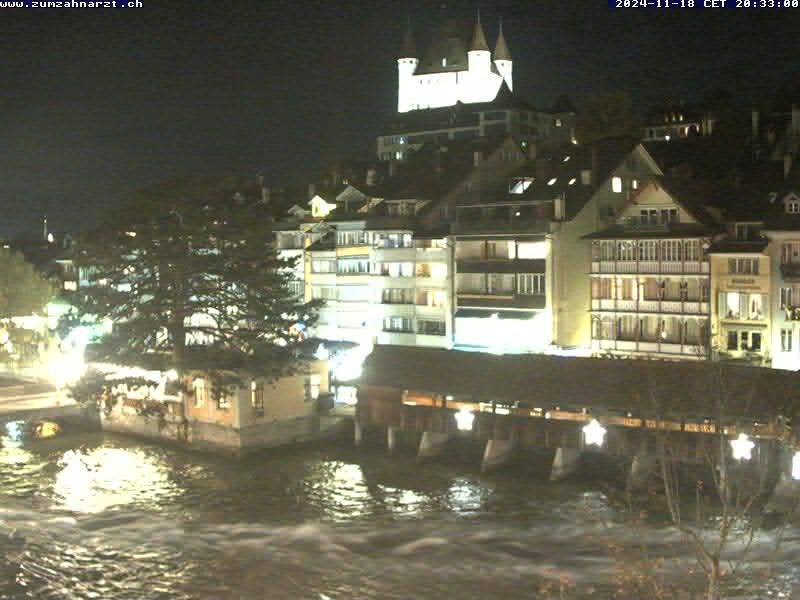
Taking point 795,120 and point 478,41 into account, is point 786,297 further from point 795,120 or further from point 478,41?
point 478,41

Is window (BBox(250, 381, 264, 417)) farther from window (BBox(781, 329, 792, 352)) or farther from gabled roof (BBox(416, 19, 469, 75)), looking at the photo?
gabled roof (BBox(416, 19, 469, 75))

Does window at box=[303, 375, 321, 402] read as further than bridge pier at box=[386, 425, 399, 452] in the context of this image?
Yes

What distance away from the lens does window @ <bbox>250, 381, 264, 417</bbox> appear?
2109 inches

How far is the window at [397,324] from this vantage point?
65.8 meters

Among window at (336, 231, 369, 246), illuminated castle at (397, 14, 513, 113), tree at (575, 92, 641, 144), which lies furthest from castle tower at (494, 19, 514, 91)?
window at (336, 231, 369, 246)

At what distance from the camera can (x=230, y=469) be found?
49531 millimetres

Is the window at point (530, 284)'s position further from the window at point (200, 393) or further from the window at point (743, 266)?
the window at point (200, 393)

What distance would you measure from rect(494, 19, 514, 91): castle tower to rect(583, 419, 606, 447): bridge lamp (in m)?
100

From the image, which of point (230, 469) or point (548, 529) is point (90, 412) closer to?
point (230, 469)

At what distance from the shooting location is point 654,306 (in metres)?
55.5

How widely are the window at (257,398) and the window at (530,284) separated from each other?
50.0 feet

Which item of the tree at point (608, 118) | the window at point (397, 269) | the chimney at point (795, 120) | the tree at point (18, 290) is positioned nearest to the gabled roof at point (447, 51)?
the tree at point (608, 118)

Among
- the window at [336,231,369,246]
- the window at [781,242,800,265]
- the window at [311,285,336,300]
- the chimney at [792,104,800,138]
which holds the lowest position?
the window at [311,285,336,300]

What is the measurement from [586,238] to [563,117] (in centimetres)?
5961
